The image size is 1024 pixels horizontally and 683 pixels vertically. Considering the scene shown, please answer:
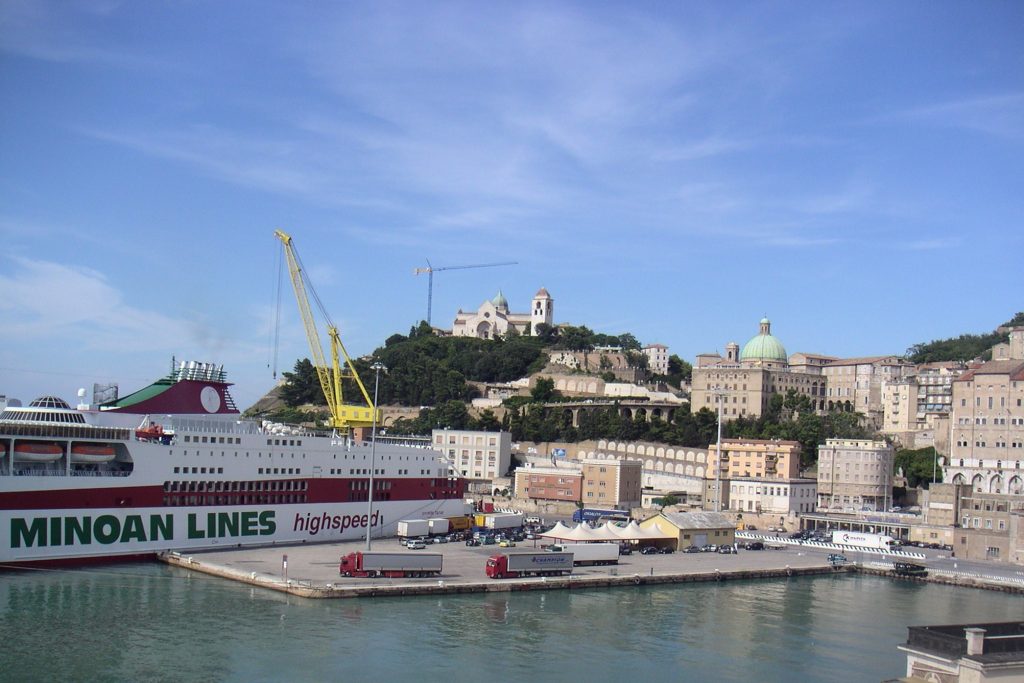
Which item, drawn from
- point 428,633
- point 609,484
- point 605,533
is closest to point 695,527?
point 605,533

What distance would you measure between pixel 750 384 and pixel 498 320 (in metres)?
32.5

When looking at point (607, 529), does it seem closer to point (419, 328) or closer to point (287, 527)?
point (287, 527)

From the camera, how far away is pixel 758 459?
180 feet

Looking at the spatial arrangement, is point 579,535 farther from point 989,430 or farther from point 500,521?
point 989,430

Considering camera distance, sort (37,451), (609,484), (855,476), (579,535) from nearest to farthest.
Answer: (37,451) < (579,535) < (609,484) < (855,476)

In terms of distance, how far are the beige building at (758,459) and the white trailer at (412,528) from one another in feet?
68.6

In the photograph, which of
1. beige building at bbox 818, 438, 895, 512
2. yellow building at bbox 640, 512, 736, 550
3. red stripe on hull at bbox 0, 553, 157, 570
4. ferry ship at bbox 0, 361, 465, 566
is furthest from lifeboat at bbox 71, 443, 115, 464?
beige building at bbox 818, 438, 895, 512

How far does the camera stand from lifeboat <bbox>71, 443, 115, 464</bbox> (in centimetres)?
2928

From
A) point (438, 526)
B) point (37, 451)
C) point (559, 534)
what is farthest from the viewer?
point (438, 526)

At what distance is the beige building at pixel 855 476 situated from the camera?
A: 52.7m

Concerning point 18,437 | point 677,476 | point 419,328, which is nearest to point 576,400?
point 677,476

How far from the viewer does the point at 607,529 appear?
3647 cm

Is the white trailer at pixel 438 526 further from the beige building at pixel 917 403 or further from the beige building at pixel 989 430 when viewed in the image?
the beige building at pixel 917 403

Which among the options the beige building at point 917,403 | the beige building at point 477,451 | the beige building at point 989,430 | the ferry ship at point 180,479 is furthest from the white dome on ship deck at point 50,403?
the beige building at point 917,403
